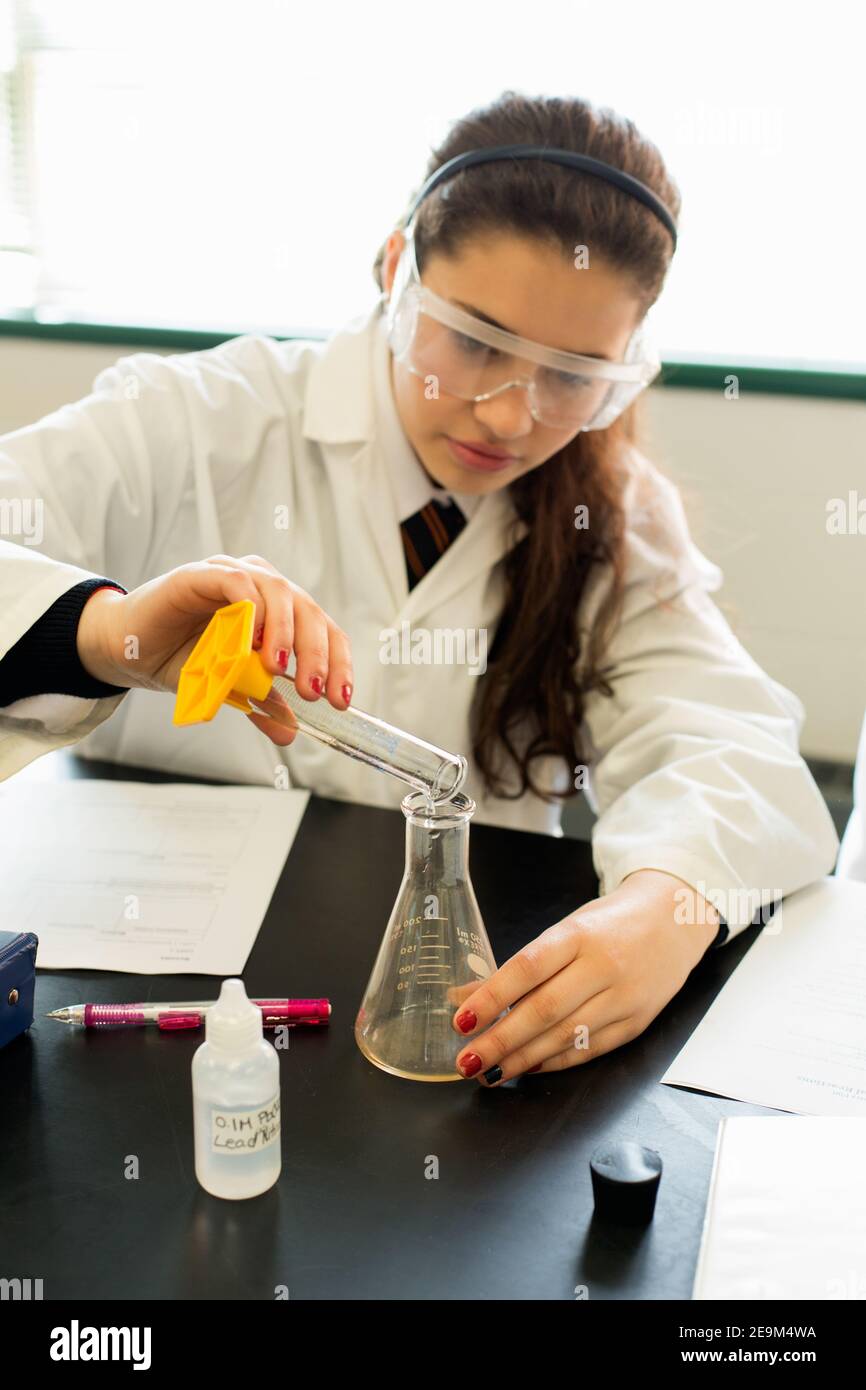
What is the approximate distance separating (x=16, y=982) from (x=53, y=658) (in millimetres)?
303

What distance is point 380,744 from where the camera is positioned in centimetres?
99

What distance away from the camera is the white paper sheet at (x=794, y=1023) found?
969mm

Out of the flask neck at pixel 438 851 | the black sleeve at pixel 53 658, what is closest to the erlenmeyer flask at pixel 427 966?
the flask neck at pixel 438 851

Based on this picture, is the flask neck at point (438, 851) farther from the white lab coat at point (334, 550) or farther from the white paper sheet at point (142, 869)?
the white lab coat at point (334, 550)

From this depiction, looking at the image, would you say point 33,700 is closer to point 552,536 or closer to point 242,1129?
point 242,1129

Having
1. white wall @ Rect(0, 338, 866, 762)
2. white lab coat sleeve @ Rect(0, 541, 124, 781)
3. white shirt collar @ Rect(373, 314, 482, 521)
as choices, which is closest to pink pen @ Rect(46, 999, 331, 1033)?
white lab coat sleeve @ Rect(0, 541, 124, 781)

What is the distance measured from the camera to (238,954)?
1.12m

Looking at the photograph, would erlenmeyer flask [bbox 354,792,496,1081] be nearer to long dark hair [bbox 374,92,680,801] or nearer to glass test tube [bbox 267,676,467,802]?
glass test tube [bbox 267,676,467,802]

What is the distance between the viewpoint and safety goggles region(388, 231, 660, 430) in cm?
134

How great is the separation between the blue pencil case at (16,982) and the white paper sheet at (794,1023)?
1.64 feet

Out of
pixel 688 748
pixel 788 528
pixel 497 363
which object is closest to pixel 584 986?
pixel 688 748
